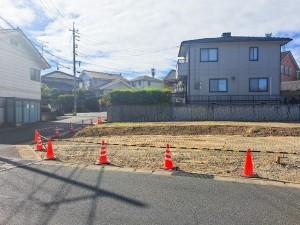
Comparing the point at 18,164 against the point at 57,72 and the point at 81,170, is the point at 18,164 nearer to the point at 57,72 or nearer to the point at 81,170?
the point at 81,170

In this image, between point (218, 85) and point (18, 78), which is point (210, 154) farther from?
point (18, 78)

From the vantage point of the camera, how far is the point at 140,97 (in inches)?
902

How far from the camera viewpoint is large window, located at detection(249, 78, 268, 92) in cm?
2431

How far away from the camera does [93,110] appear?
47.5 metres

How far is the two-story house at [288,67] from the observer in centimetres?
4386

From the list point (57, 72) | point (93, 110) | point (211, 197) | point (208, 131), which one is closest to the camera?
point (211, 197)

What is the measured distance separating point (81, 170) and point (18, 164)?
2.25 meters

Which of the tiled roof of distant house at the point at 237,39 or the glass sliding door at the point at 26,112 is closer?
the glass sliding door at the point at 26,112

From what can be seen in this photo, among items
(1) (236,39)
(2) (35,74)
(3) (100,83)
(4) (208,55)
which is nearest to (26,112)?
(2) (35,74)

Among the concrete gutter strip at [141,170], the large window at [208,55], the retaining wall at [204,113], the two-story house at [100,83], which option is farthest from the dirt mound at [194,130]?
the two-story house at [100,83]

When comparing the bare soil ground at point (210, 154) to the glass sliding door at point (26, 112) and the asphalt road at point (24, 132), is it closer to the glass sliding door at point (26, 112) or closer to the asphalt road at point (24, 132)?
the asphalt road at point (24, 132)

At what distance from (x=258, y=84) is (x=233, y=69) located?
252 centimetres

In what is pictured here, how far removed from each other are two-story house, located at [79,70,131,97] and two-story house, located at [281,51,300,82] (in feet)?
107

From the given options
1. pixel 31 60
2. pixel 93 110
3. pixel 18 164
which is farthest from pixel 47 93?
pixel 18 164
